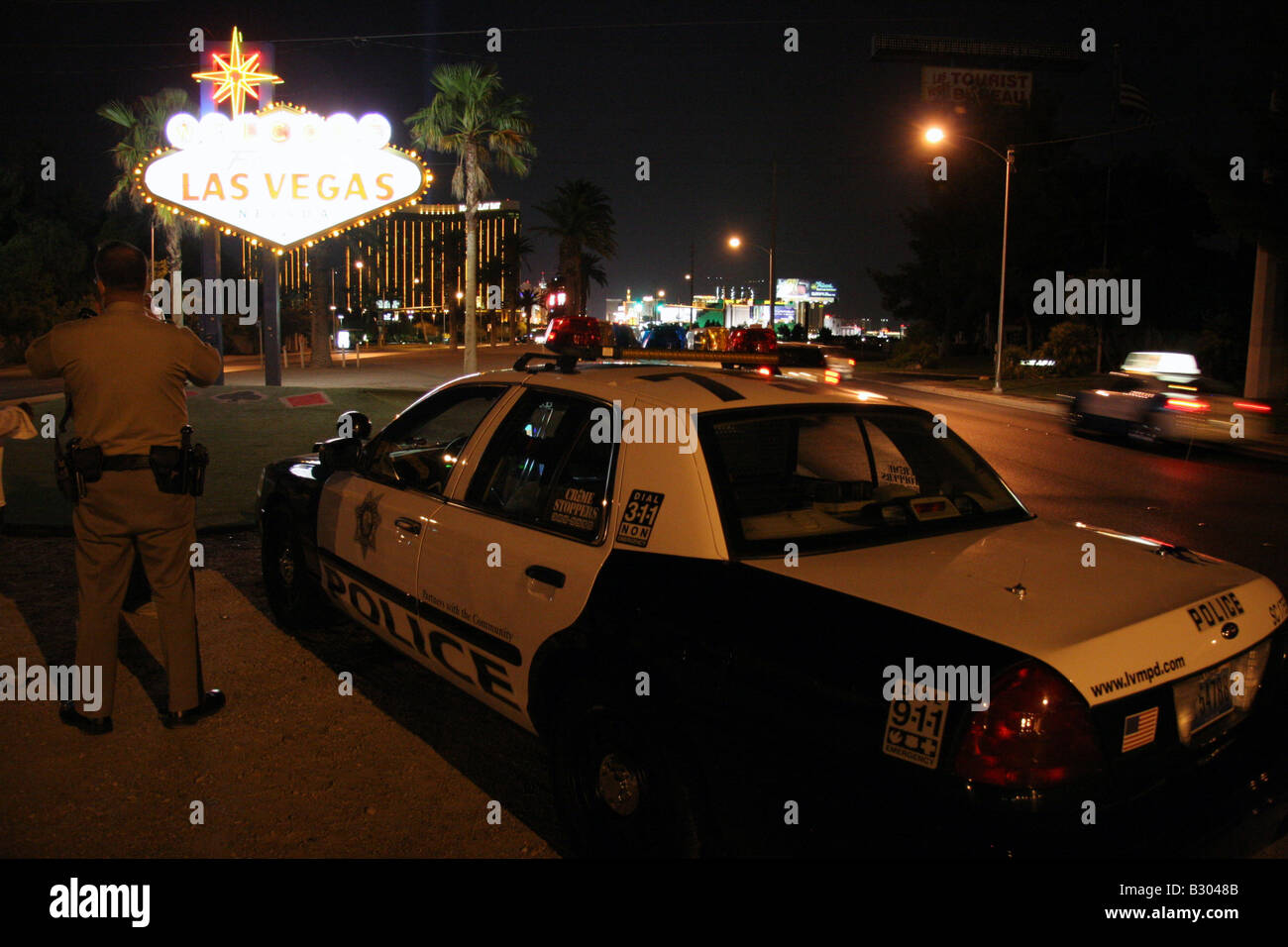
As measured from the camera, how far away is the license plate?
254cm

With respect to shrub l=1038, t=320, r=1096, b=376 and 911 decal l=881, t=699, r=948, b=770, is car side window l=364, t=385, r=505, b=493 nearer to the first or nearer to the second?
911 decal l=881, t=699, r=948, b=770

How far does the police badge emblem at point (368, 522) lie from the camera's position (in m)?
4.35

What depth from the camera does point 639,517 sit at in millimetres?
3037

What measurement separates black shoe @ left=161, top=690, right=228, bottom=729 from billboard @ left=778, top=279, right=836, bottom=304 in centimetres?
12724

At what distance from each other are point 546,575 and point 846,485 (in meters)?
1.30

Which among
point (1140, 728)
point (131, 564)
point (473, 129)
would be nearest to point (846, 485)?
point (1140, 728)

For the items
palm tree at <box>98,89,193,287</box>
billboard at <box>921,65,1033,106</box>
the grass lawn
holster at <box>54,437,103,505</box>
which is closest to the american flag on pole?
holster at <box>54,437,103,505</box>

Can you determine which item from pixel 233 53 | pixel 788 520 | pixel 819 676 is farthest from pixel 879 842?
pixel 233 53

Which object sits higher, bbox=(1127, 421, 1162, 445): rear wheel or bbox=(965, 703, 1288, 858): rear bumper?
bbox=(965, 703, 1288, 858): rear bumper

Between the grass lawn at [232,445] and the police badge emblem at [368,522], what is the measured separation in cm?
463

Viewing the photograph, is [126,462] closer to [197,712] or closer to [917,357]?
[197,712]

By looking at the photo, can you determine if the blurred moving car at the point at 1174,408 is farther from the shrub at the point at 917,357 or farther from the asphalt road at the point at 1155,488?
the shrub at the point at 917,357

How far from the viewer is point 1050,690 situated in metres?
2.21

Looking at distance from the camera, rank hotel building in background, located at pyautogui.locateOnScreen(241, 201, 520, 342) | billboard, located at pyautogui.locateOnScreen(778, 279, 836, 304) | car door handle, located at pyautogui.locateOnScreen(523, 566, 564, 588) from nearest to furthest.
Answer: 1. car door handle, located at pyautogui.locateOnScreen(523, 566, 564, 588)
2. hotel building in background, located at pyautogui.locateOnScreen(241, 201, 520, 342)
3. billboard, located at pyautogui.locateOnScreen(778, 279, 836, 304)
